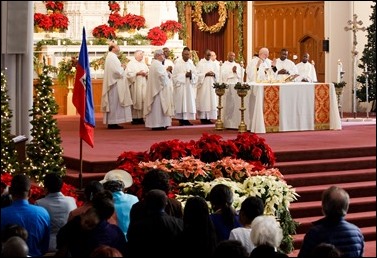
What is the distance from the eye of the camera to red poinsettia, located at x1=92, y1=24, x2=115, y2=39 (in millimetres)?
23094

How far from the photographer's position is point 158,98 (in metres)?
19.2

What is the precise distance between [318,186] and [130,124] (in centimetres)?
794

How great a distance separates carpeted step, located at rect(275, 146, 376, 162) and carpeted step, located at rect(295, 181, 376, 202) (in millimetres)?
989

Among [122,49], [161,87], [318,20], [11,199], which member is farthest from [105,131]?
[11,199]

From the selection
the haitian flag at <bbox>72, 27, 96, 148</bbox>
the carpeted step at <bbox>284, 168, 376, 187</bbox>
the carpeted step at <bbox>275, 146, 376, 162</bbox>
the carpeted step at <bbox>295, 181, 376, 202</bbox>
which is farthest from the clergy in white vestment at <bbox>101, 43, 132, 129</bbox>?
the haitian flag at <bbox>72, 27, 96, 148</bbox>

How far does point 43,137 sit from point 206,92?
9.73 metres

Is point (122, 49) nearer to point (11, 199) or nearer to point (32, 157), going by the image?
point (32, 157)

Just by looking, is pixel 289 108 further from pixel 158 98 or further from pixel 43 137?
pixel 43 137

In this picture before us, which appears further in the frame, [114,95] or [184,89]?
[184,89]

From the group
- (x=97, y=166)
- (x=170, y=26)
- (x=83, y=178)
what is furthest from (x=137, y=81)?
(x=83, y=178)

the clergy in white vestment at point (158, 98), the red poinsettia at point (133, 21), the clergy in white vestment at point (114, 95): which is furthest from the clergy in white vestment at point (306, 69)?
the red poinsettia at point (133, 21)

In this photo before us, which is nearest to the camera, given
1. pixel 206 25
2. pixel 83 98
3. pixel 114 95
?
Answer: pixel 83 98

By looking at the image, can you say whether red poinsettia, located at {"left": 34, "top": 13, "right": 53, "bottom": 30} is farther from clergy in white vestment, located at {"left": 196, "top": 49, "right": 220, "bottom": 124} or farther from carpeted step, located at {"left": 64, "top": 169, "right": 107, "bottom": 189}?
carpeted step, located at {"left": 64, "top": 169, "right": 107, "bottom": 189}

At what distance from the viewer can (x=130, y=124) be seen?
20.6 meters
